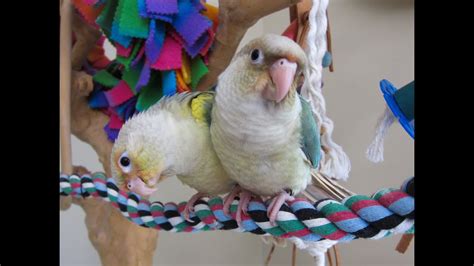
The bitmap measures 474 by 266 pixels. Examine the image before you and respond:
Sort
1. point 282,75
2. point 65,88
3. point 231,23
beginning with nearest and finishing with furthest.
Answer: point 282,75
point 231,23
point 65,88

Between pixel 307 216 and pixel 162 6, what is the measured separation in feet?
1.12

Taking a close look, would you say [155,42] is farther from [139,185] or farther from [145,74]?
[139,185]

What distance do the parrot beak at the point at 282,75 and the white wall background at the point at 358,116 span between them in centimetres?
59

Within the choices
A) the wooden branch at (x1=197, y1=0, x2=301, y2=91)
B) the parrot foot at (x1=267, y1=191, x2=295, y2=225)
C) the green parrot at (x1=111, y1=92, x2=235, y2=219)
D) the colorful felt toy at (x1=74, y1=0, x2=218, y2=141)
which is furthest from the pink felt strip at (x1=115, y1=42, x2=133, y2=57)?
the parrot foot at (x1=267, y1=191, x2=295, y2=225)

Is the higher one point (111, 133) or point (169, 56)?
point (169, 56)

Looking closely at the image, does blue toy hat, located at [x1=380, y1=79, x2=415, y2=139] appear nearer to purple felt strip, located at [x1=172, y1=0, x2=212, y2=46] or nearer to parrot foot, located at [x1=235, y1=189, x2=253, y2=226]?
parrot foot, located at [x1=235, y1=189, x2=253, y2=226]

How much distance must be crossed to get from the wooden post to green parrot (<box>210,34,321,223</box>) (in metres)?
0.34

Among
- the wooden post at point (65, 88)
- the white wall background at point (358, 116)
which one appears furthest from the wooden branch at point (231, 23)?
the white wall background at point (358, 116)

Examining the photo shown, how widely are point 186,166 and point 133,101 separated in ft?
0.94

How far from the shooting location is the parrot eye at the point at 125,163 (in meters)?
0.31

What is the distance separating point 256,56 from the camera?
0.92 ft

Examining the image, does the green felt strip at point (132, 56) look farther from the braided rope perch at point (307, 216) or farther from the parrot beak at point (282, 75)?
the parrot beak at point (282, 75)

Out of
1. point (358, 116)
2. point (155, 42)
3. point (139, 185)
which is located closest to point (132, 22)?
point (155, 42)
